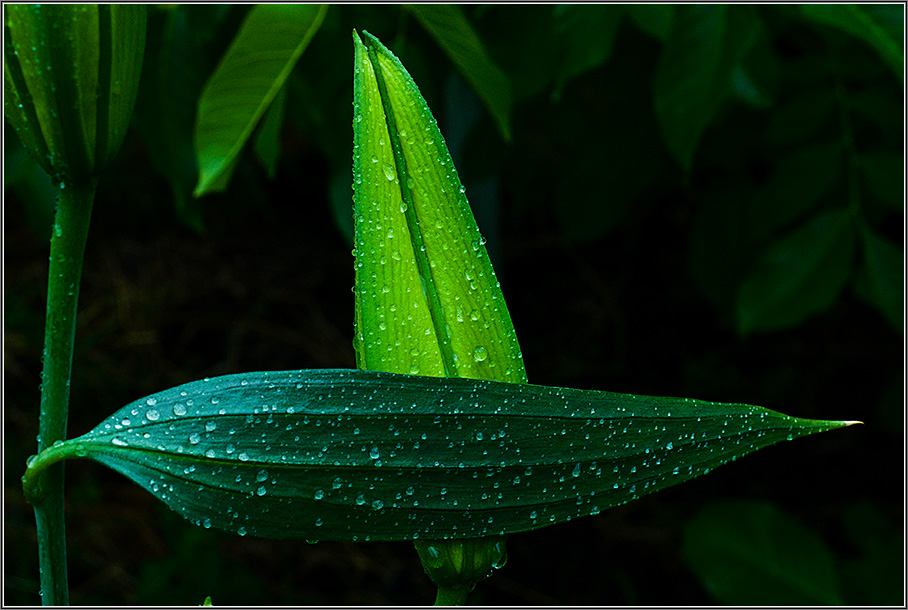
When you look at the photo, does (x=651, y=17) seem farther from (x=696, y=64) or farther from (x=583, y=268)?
(x=583, y=268)

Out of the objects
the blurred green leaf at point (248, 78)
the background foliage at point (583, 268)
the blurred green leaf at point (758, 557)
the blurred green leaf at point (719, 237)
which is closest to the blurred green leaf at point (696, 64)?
the background foliage at point (583, 268)

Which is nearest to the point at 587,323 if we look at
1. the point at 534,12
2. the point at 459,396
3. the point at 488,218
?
the point at 488,218

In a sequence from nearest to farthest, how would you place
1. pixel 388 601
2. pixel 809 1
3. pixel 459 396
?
1. pixel 459 396
2. pixel 809 1
3. pixel 388 601

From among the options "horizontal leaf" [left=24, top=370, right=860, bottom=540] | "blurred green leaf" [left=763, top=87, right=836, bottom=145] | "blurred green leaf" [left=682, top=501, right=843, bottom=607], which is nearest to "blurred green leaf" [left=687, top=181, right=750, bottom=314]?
"blurred green leaf" [left=763, top=87, right=836, bottom=145]

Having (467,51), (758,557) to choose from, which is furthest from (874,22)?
(758,557)

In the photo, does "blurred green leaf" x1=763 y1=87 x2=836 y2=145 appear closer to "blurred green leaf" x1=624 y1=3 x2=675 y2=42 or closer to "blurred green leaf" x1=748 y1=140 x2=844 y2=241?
"blurred green leaf" x1=748 y1=140 x2=844 y2=241

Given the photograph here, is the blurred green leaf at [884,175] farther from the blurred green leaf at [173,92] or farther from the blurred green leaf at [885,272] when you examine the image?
the blurred green leaf at [173,92]

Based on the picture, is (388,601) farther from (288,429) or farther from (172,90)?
(288,429)
